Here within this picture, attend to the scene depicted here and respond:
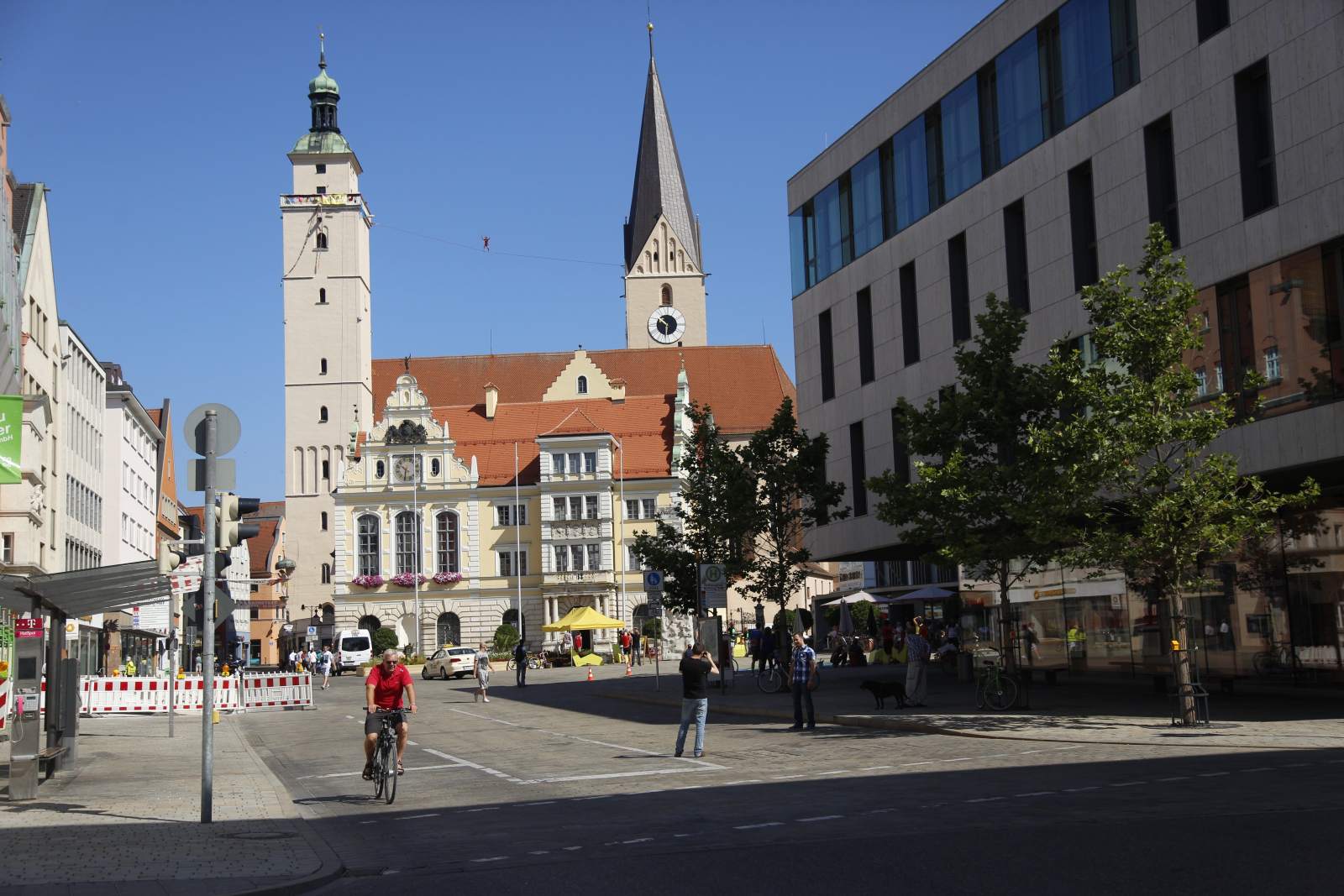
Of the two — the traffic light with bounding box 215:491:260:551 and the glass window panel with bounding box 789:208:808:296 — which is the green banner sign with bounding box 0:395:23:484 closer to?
the traffic light with bounding box 215:491:260:551

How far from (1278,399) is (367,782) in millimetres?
16464

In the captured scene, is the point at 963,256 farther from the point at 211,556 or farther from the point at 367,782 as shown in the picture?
the point at 211,556

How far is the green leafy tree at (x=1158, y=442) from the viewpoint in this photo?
2295 centimetres

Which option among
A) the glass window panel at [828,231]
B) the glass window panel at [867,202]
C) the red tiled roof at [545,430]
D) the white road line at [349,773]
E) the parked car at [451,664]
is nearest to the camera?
the white road line at [349,773]

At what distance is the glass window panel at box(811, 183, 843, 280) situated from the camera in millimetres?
43875

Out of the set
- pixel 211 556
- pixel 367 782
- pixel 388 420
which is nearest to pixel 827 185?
pixel 367 782

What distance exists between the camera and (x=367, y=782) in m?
19.6

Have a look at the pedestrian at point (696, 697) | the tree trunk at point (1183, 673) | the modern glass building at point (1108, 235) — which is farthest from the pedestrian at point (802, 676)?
the modern glass building at point (1108, 235)

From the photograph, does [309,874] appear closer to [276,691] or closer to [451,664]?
[276,691]

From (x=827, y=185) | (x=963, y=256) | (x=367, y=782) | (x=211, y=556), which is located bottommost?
(x=367, y=782)

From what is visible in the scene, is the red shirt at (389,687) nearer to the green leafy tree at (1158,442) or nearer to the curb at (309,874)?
the curb at (309,874)

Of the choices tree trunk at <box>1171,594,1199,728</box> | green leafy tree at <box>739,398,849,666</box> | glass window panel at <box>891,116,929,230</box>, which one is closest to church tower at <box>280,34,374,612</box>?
green leafy tree at <box>739,398,849,666</box>

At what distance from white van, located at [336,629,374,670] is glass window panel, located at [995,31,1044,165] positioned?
2076 inches

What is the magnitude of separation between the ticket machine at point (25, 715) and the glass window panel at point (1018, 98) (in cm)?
2390
